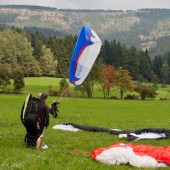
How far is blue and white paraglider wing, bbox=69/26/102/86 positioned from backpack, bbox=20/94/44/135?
3.21m

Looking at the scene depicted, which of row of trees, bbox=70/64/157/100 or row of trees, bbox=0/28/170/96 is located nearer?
row of trees, bbox=70/64/157/100

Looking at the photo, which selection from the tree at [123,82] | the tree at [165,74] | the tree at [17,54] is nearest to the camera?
the tree at [123,82]

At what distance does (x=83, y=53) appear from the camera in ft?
52.7

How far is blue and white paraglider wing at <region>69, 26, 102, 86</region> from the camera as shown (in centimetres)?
1603

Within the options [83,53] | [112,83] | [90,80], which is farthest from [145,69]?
[83,53]

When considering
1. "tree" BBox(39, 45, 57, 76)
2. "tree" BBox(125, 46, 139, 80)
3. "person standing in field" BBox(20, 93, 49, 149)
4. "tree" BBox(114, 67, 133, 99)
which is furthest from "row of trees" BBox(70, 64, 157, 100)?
"person standing in field" BBox(20, 93, 49, 149)

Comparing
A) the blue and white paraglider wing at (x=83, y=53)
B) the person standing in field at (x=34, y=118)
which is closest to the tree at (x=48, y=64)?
the blue and white paraglider wing at (x=83, y=53)

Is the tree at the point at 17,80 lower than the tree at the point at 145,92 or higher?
higher

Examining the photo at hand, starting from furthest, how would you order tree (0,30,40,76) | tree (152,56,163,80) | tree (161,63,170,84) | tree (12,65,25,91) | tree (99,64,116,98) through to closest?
tree (152,56,163,80) → tree (161,63,170,84) → tree (0,30,40,76) → tree (99,64,116,98) → tree (12,65,25,91)

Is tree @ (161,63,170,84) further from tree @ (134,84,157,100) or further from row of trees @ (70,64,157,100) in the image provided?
tree @ (134,84,157,100)

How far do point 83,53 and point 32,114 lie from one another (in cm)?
391

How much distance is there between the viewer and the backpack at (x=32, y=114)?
13.4m

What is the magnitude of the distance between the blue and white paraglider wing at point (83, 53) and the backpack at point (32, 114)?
3208 millimetres

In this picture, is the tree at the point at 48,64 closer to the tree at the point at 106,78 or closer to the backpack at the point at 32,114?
the tree at the point at 106,78
